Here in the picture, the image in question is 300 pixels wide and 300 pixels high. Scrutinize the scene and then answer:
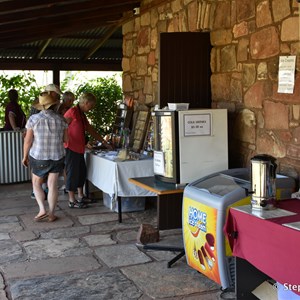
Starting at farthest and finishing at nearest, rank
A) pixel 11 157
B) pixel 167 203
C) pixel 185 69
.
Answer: pixel 11 157, pixel 185 69, pixel 167 203

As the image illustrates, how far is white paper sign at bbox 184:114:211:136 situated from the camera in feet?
14.4

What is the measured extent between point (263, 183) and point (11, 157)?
5.96 m

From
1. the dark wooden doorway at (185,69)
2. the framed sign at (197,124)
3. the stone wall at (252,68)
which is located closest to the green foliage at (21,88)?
the stone wall at (252,68)

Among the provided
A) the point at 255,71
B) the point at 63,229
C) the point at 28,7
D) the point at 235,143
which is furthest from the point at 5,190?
the point at 255,71

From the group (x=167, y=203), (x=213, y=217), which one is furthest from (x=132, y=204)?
(x=213, y=217)

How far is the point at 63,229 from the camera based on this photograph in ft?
18.1

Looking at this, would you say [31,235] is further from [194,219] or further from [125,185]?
[194,219]

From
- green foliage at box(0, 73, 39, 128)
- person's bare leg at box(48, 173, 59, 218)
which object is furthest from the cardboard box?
green foliage at box(0, 73, 39, 128)

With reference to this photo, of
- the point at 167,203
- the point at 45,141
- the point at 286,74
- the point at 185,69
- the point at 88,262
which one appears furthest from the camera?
the point at 45,141

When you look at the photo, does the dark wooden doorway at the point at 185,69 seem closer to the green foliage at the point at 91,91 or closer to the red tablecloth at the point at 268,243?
the red tablecloth at the point at 268,243

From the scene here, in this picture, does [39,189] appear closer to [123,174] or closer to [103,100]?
[123,174]

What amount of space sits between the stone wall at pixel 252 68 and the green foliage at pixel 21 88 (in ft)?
14.6

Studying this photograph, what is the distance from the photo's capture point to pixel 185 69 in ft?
16.5

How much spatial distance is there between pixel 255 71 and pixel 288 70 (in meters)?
0.54
